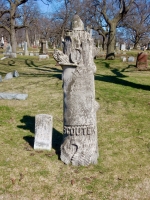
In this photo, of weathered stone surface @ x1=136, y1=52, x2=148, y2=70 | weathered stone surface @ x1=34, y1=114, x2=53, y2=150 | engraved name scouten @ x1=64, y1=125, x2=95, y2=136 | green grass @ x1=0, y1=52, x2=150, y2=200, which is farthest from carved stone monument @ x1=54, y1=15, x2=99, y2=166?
weathered stone surface @ x1=136, y1=52, x2=148, y2=70

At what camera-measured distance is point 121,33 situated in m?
59.1

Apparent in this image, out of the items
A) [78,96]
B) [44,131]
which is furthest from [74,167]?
[78,96]

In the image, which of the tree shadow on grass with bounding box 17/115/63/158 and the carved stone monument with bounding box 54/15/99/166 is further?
the tree shadow on grass with bounding box 17/115/63/158

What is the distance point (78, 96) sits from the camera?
4273mm

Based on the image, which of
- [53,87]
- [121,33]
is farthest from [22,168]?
[121,33]

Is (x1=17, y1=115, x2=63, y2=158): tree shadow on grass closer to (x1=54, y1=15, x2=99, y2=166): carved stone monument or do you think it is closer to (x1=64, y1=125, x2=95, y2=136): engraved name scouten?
(x1=54, y1=15, x2=99, y2=166): carved stone monument

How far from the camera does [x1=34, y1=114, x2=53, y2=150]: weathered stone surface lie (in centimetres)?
493

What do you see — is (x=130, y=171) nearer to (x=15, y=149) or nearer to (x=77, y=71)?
(x=77, y=71)

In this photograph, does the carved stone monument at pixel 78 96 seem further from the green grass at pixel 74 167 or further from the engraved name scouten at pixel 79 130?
the green grass at pixel 74 167

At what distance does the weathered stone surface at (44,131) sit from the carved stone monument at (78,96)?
22.3 inches

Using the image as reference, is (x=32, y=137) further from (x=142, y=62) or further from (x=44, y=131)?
(x=142, y=62)

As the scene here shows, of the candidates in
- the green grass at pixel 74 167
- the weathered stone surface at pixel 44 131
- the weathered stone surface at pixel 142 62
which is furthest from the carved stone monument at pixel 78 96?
the weathered stone surface at pixel 142 62

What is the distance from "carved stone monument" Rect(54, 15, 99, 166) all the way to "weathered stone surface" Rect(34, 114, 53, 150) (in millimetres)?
567

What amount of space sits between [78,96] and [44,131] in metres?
1.28
